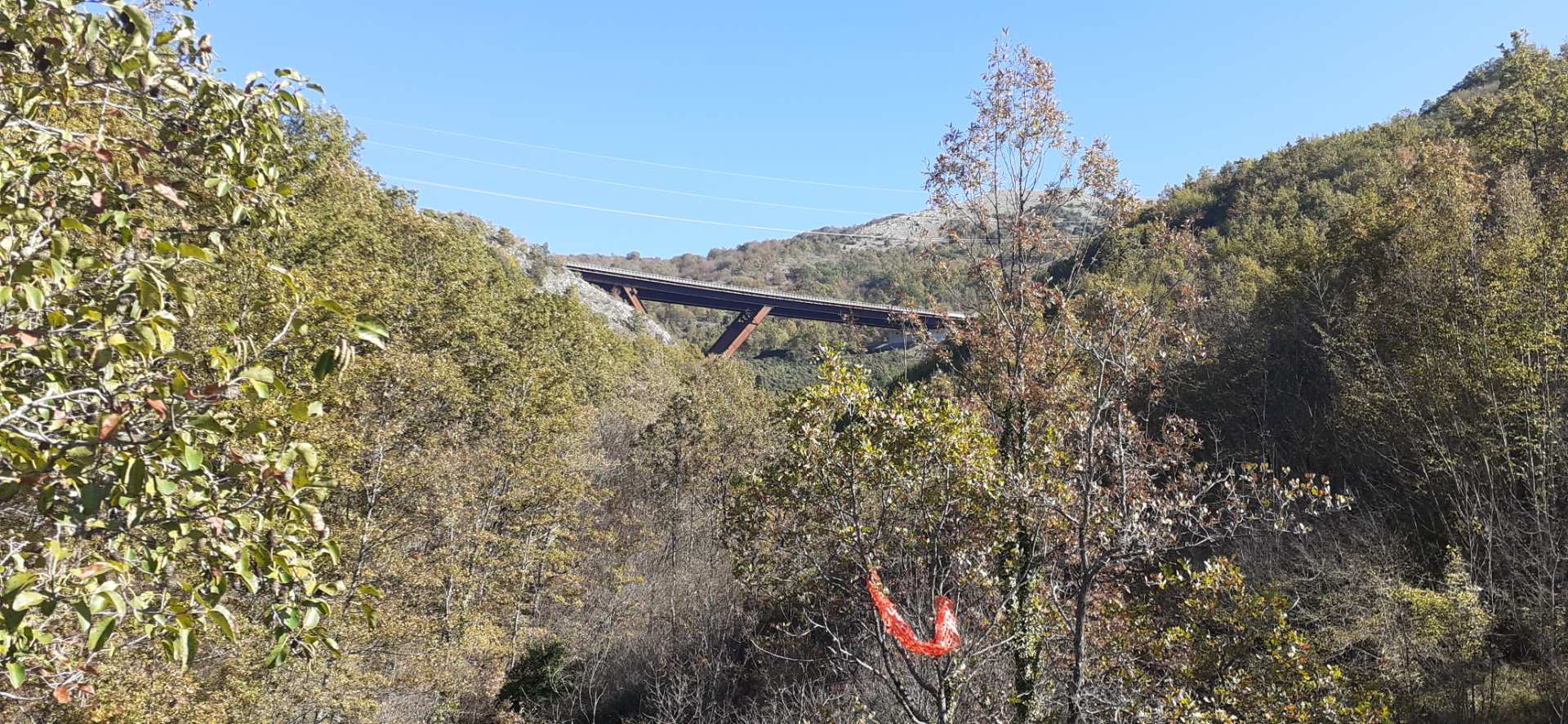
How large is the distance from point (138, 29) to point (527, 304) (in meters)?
27.6

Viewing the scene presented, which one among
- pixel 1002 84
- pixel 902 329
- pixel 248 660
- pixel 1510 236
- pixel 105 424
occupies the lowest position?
pixel 248 660

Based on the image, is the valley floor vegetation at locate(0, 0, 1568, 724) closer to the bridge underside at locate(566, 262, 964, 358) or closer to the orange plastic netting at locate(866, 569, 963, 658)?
the orange plastic netting at locate(866, 569, 963, 658)

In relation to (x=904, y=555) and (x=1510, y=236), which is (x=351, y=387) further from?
(x=1510, y=236)

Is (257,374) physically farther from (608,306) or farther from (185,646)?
(608,306)

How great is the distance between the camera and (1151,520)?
8.98 m

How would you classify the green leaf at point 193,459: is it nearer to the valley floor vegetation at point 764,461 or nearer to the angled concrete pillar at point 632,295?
the valley floor vegetation at point 764,461

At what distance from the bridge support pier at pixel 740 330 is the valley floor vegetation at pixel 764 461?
34900 millimetres

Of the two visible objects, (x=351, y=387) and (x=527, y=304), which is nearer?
(x=351, y=387)

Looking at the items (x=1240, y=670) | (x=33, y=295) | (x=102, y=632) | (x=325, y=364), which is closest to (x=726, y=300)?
(x=1240, y=670)

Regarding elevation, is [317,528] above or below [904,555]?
above

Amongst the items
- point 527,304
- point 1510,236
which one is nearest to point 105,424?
point 1510,236

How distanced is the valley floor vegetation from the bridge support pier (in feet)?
115

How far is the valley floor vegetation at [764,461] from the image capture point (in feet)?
9.91

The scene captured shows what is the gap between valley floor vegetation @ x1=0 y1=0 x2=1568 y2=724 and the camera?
119 inches
